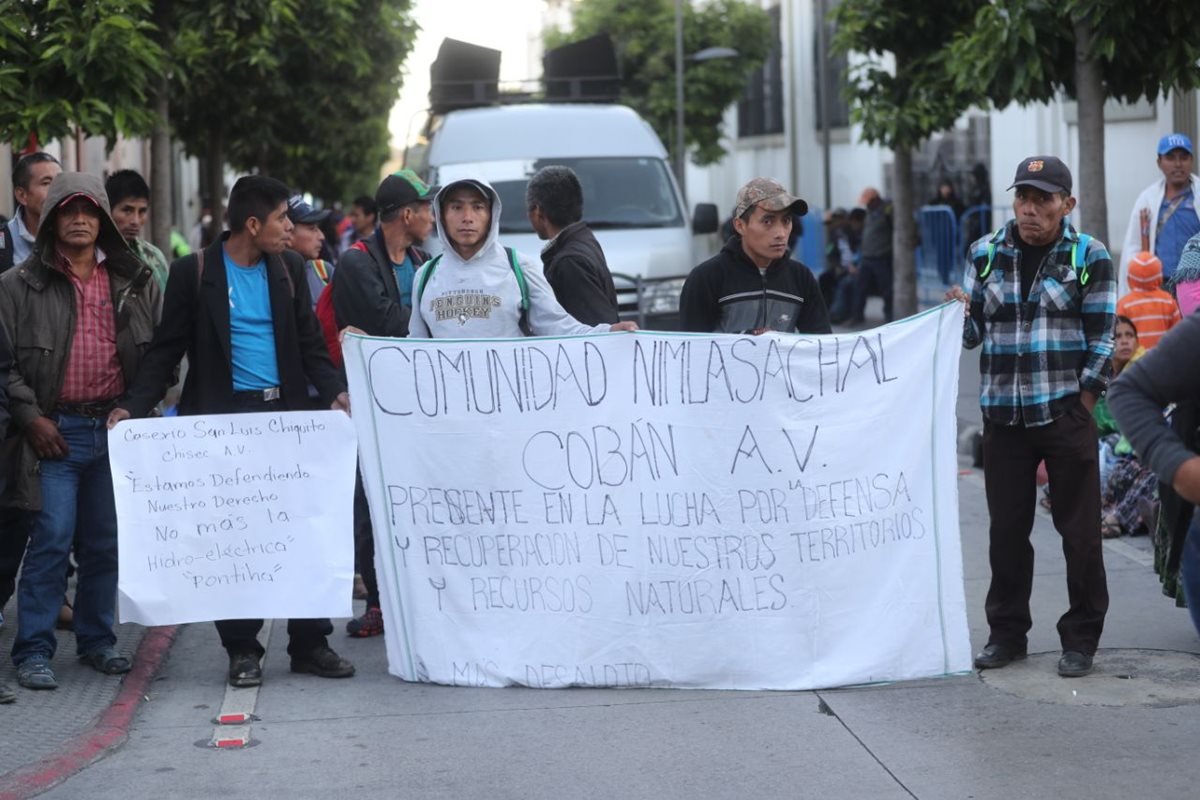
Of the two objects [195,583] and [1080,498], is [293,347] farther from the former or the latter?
[1080,498]

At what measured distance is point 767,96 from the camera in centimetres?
4119

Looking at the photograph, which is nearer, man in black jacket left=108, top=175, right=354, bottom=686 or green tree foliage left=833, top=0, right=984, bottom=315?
man in black jacket left=108, top=175, right=354, bottom=686

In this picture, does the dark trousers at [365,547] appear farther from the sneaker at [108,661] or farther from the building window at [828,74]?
the building window at [828,74]

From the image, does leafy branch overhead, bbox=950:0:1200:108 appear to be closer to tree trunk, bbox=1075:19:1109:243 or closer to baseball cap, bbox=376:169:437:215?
tree trunk, bbox=1075:19:1109:243

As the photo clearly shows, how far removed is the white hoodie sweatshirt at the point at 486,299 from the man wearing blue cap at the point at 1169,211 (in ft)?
17.1

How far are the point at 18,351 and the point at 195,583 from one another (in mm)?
1082

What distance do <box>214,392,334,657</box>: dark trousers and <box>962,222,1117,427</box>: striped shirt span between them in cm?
269

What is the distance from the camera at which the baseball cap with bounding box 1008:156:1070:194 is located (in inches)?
249

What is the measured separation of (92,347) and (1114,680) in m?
3.97

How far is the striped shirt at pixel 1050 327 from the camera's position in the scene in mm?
6434

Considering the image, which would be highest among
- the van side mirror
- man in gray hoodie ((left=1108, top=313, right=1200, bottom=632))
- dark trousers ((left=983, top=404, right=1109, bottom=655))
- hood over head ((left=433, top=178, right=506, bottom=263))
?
the van side mirror

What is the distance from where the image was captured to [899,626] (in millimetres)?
6367

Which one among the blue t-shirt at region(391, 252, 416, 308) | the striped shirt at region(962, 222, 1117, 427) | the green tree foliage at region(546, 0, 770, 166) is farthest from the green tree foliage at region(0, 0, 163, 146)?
the green tree foliage at region(546, 0, 770, 166)

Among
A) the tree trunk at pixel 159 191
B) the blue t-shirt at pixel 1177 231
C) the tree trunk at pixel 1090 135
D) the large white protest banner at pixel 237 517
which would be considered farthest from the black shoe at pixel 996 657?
the tree trunk at pixel 159 191
